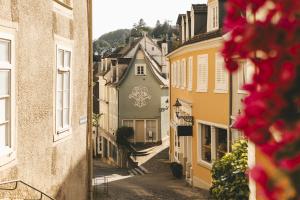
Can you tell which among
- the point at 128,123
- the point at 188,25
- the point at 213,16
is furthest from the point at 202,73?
the point at 128,123

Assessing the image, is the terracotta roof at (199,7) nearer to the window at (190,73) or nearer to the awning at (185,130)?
the window at (190,73)

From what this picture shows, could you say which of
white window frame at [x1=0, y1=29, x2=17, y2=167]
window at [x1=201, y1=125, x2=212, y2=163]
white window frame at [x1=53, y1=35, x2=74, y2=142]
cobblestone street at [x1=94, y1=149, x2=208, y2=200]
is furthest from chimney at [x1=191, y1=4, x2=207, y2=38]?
white window frame at [x1=0, y1=29, x2=17, y2=167]

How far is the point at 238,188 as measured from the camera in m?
8.87

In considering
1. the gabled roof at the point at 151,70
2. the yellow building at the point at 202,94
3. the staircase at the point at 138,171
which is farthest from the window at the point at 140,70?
the yellow building at the point at 202,94

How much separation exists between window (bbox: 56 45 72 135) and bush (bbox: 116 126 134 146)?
94.7 ft

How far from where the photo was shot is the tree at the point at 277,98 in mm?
1210

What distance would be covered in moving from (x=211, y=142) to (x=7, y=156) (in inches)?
579

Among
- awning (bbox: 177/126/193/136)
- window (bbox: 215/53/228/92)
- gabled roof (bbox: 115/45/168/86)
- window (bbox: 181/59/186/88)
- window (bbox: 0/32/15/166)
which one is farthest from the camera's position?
gabled roof (bbox: 115/45/168/86)

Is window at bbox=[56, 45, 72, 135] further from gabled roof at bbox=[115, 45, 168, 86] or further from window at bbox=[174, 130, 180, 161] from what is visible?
gabled roof at bbox=[115, 45, 168, 86]

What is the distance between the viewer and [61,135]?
984 centimetres

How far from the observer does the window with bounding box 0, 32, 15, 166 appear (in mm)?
6879

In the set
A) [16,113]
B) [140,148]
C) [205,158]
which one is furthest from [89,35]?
[140,148]

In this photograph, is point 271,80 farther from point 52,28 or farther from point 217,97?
point 217,97

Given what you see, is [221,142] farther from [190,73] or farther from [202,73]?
[190,73]
